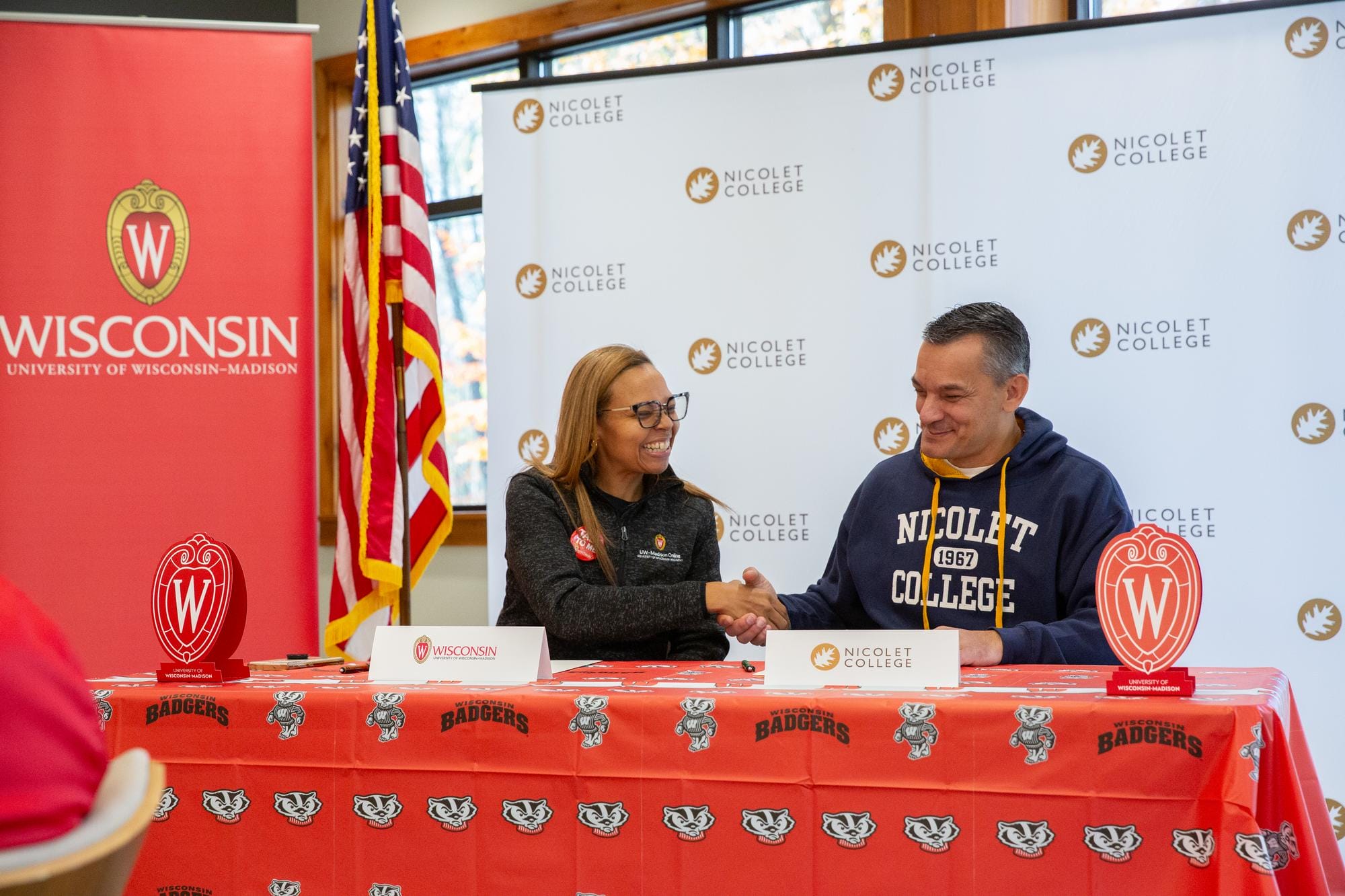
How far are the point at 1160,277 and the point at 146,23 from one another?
2.83m

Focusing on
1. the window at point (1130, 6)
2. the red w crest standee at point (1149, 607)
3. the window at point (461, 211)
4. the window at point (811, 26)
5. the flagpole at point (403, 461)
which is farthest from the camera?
the window at point (461, 211)

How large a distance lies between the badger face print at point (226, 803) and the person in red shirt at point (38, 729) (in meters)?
0.74

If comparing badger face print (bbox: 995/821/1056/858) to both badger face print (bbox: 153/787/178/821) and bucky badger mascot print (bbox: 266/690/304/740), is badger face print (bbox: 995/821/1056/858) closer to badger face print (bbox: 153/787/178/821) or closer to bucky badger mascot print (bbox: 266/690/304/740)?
bucky badger mascot print (bbox: 266/690/304/740)

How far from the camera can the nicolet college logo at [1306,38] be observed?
2.96 metres

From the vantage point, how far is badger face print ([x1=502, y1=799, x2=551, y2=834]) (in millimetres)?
1495

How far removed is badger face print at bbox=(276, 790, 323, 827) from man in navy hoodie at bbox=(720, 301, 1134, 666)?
827 mm

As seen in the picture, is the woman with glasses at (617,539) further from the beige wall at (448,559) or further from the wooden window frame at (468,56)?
the beige wall at (448,559)

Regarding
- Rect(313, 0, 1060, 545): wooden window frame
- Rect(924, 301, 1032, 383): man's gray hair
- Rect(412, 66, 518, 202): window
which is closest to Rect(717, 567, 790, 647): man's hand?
Rect(924, 301, 1032, 383): man's gray hair

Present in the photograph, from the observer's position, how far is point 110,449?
3.24m

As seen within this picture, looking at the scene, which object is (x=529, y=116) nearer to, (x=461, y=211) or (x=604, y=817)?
(x=461, y=211)

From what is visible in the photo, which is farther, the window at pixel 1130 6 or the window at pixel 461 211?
the window at pixel 461 211

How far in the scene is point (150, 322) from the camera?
129 inches

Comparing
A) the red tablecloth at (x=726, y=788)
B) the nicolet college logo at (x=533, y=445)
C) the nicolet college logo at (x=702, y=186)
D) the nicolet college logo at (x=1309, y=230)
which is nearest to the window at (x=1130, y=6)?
the nicolet college logo at (x=1309, y=230)

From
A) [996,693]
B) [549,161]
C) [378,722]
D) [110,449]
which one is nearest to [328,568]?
[110,449]
